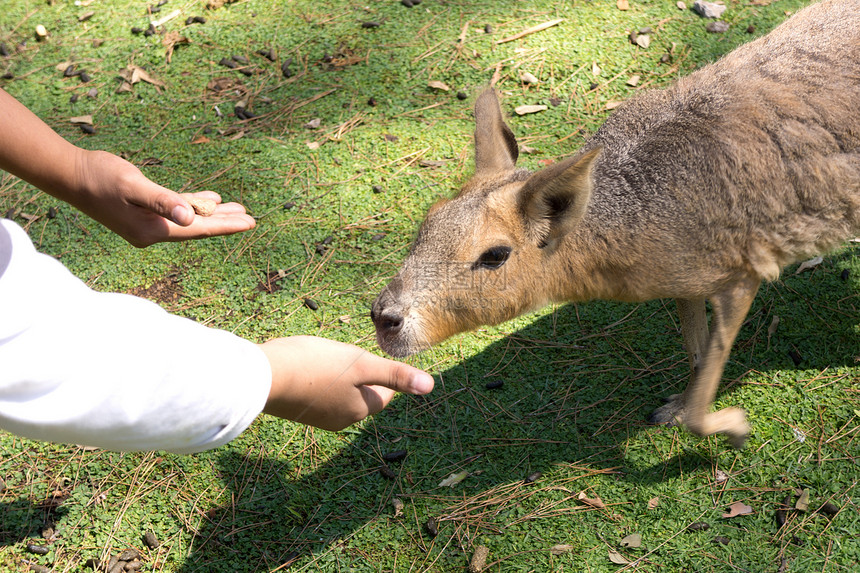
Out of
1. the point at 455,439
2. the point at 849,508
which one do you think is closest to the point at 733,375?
the point at 849,508

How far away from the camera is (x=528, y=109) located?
5133mm

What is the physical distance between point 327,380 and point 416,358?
176cm

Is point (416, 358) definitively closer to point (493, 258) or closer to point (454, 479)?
point (454, 479)

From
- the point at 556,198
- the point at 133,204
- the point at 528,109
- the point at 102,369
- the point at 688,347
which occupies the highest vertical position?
the point at 102,369

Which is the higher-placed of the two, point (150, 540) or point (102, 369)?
point (102, 369)

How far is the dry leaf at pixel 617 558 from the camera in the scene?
3065 mm

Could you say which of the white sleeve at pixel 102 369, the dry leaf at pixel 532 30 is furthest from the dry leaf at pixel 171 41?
the white sleeve at pixel 102 369

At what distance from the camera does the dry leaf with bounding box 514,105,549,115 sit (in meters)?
5.12

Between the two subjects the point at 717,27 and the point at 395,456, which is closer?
the point at 395,456

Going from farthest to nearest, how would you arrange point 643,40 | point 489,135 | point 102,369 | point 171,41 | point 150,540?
point 171,41
point 643,40
point 489,135
point 150,540
point 102,369

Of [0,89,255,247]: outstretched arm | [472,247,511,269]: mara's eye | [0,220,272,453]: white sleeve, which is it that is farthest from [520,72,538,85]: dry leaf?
[0,220,272,453]: white sleeve

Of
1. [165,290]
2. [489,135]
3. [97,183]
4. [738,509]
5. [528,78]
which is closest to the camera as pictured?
[97,183]

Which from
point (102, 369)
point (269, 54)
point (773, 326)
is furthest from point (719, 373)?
point (269, 54)

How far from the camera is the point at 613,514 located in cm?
324
